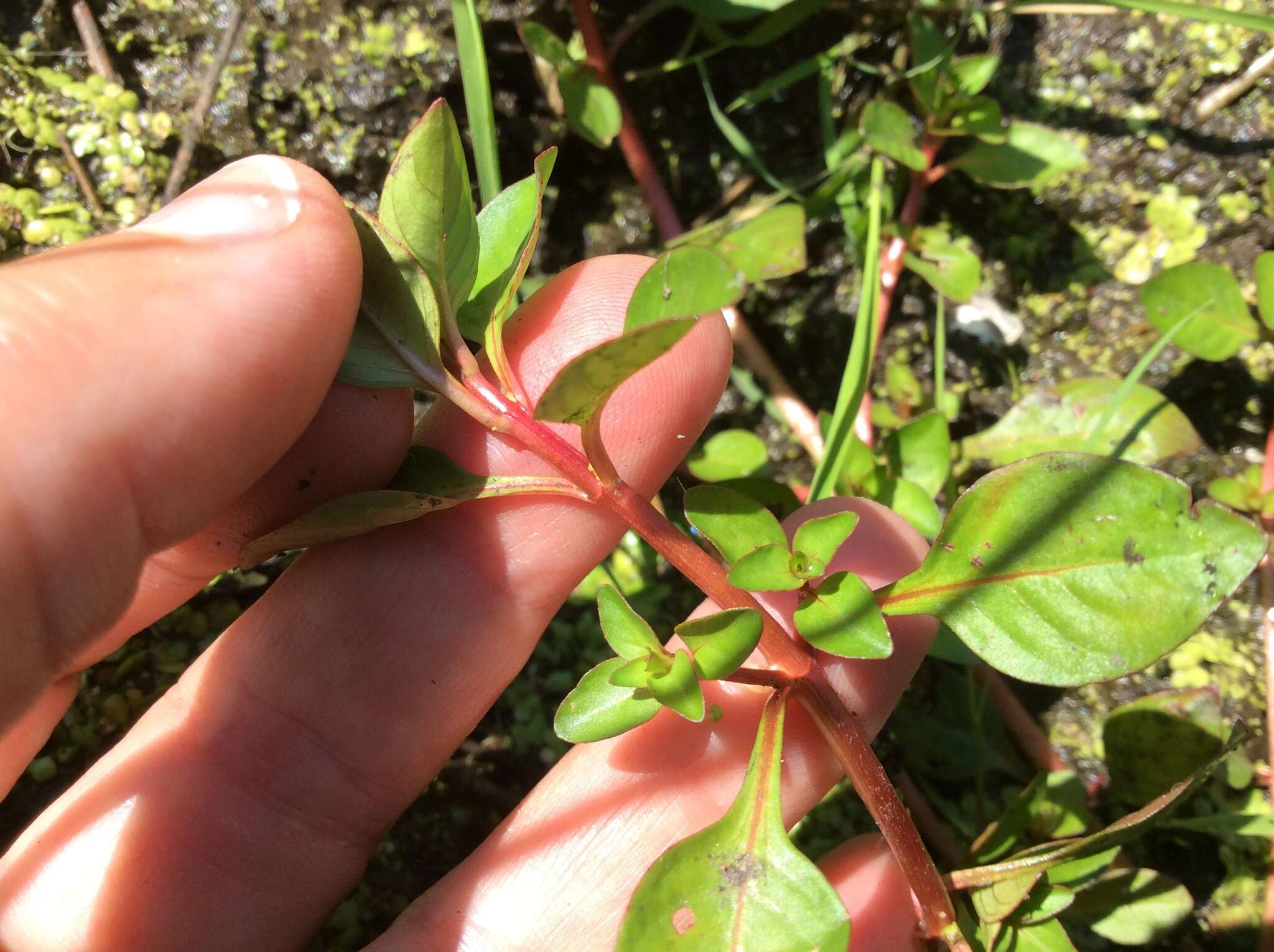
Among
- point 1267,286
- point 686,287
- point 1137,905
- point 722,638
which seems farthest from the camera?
point 1267,286

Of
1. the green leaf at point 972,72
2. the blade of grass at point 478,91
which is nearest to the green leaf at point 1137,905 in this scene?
the green leaf at point 972,72

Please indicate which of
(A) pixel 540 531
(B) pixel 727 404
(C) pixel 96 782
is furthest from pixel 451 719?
(B) pixel 727 404

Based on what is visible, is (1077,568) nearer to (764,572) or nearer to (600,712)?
(764,572)

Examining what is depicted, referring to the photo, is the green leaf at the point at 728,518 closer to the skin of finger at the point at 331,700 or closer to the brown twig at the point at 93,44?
the skin of finger at the point at 331,700

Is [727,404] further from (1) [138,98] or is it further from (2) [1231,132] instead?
(1) [138,98]

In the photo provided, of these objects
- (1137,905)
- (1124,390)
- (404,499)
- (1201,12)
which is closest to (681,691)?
(404,499)

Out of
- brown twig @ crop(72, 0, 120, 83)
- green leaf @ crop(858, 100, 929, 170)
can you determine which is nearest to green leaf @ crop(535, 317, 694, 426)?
green leaf @ crop(858, 100, 929, 170)
